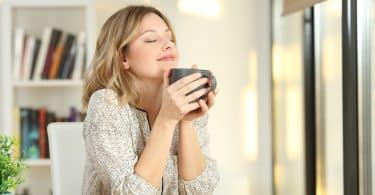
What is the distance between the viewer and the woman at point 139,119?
1.24m

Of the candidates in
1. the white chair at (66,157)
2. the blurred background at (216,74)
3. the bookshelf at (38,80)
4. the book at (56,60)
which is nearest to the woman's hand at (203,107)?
the white chair at (66,157)

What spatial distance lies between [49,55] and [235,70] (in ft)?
3.32

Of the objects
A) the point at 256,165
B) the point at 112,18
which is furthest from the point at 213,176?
the point at 256,165

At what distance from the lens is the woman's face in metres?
1.31

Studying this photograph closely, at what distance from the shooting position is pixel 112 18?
139 cm

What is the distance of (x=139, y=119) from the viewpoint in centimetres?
141

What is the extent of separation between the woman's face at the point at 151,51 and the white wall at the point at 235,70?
1966 mm

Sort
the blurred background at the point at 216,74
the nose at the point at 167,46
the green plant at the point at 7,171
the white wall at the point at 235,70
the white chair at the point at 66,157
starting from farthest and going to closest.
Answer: the white wall at the point at 235,70 < the blurred background at the point at 216,74 < the white chair at the point at 66,157 < the nose at the point at 167,46 < the green plant at the point at 7,171

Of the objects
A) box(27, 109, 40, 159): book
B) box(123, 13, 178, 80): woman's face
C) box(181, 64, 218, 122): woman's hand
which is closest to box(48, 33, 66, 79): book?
box(27, 109, 40, 159): book

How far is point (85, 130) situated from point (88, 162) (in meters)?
0.08

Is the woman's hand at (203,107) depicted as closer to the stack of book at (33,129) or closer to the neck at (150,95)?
the neck at (150,95)

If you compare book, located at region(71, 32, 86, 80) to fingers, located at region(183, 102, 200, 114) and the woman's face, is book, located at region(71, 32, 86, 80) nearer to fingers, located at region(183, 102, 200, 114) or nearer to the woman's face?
the woman's face

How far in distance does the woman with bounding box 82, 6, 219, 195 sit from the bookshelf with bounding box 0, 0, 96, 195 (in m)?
1.84

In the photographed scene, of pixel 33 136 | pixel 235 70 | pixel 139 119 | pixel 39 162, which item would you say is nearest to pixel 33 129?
pixel 33 136
